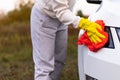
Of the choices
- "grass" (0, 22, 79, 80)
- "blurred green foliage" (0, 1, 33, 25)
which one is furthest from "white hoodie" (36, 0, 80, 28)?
"blurred green foliage" (0, 1, 33, 25)

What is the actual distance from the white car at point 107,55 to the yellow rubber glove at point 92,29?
0.08 m

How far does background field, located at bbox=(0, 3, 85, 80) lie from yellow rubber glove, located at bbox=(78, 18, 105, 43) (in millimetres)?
2009

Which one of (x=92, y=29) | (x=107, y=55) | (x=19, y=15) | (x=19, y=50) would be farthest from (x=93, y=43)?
(x=19, y=15)

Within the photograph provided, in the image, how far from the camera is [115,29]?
375cm

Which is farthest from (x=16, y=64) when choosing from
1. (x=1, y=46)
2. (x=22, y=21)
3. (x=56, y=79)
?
(x=22, y=21)

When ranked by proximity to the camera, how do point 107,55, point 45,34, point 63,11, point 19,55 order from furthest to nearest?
point 19,55
point 45,34
point 63,11
point 107,55

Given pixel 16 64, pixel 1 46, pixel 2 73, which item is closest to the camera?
pixel 2 73

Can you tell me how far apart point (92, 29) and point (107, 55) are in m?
0.32

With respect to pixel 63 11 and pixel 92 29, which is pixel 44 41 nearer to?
pixel 63 11

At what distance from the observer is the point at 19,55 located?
26.3 feet

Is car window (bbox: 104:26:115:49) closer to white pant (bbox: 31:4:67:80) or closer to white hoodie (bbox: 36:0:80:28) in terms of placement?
white hoodie (bbox: 36:0:80:28)

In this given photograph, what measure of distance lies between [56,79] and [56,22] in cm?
A: 76

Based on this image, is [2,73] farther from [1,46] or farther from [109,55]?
[109,55]

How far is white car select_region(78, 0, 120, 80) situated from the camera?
362cm
